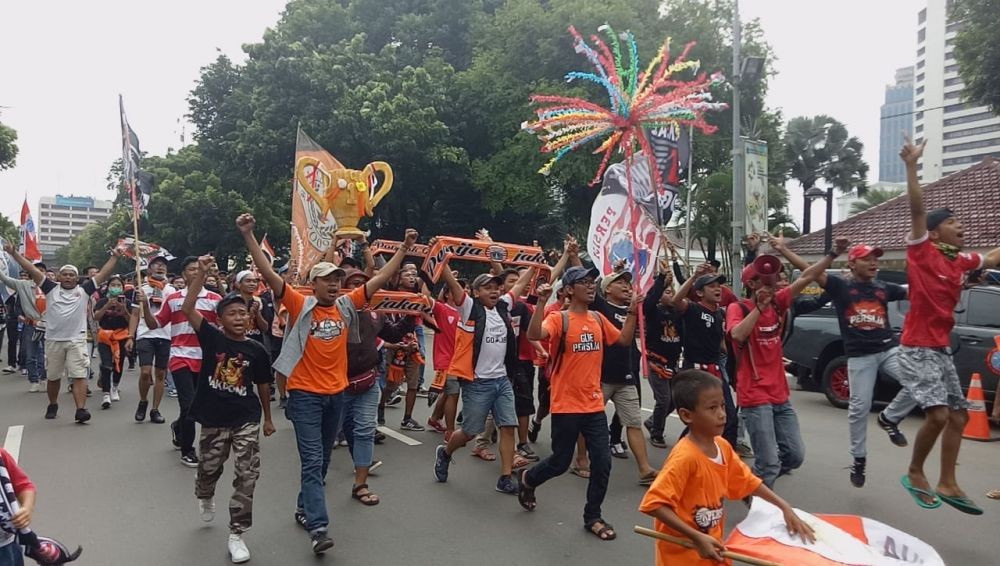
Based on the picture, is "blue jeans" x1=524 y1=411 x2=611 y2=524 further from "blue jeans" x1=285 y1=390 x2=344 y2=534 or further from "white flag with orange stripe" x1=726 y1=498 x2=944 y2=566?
"white flag with orange stripe" x1=726 y1=498 x2=944 y2=566

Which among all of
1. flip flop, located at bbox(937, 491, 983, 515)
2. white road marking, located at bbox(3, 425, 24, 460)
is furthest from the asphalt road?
flip flop, located at bbox(937, 491, 983, 515)

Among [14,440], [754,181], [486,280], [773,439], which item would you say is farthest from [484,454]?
[754,181]

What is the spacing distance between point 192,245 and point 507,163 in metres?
13.7

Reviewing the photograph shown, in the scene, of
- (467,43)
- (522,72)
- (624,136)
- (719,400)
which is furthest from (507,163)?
(719,400)

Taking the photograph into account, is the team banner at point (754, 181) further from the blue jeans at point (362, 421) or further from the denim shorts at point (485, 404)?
the blue jeans at point (362, 421)

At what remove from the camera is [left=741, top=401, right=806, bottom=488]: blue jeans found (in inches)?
192

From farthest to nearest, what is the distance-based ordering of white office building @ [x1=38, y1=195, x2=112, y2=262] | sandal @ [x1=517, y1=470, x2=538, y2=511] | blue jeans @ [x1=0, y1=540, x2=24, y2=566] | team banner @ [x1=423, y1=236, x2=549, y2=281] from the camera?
white office building @ [x1=38, y1=195, x2=112, y2=262] < team banner @ [x1=423, y1=236, x2=549, y2=281] < sandal @ [x1=517, y1=470, x2=538, y2=511] < blue jeans @ [x1=0, y1=540, x2=24, y2=566]

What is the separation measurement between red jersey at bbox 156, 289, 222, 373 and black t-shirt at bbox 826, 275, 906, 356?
500 centimetres

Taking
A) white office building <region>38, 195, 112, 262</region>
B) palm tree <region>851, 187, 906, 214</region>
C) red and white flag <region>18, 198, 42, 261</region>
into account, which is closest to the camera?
red and white flag <region>18, 198, 42, 261</region>

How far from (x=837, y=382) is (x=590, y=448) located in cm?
603

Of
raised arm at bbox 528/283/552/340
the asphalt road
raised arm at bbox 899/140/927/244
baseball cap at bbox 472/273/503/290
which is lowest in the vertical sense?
the asphalt road

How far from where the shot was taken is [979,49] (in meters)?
16.9

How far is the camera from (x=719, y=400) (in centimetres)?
291

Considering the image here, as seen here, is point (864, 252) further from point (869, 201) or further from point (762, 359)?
point (869, 201)
